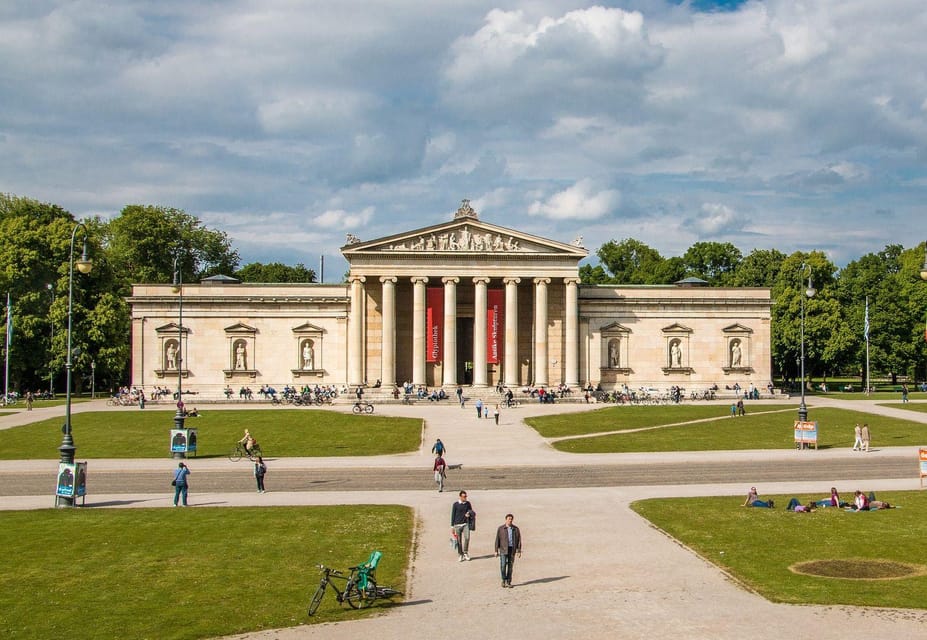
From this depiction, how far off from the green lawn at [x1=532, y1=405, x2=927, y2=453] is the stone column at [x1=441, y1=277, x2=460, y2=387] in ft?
66.9

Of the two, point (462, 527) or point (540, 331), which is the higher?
point (540, 331)

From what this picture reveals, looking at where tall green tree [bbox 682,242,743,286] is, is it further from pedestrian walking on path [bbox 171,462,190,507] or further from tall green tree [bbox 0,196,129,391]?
pedestrian walking on path [bbox 171,462,190,507]

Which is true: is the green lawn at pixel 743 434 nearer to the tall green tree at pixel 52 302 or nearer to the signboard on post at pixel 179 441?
the signboard on post at pixel 179 441

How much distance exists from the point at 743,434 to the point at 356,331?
4055 cm

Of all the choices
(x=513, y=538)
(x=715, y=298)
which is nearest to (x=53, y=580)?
(x=513, y=538)

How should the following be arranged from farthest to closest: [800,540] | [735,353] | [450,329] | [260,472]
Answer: [735,353], [450,329], [260,472], [800,540]

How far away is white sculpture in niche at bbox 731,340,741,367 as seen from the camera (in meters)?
95.8

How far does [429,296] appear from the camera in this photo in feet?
290

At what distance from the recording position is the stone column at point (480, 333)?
87.9 meters

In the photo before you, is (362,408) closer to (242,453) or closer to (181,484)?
(242,453)

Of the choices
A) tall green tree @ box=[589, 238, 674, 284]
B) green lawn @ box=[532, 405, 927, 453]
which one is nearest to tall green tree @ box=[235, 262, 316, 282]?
tall green tree @ box=[589, 238, 674, 284]

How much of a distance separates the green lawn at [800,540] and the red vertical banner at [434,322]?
2125 inches

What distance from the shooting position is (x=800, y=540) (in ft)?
92.4

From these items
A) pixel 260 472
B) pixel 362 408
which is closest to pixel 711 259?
pixel 362 408
